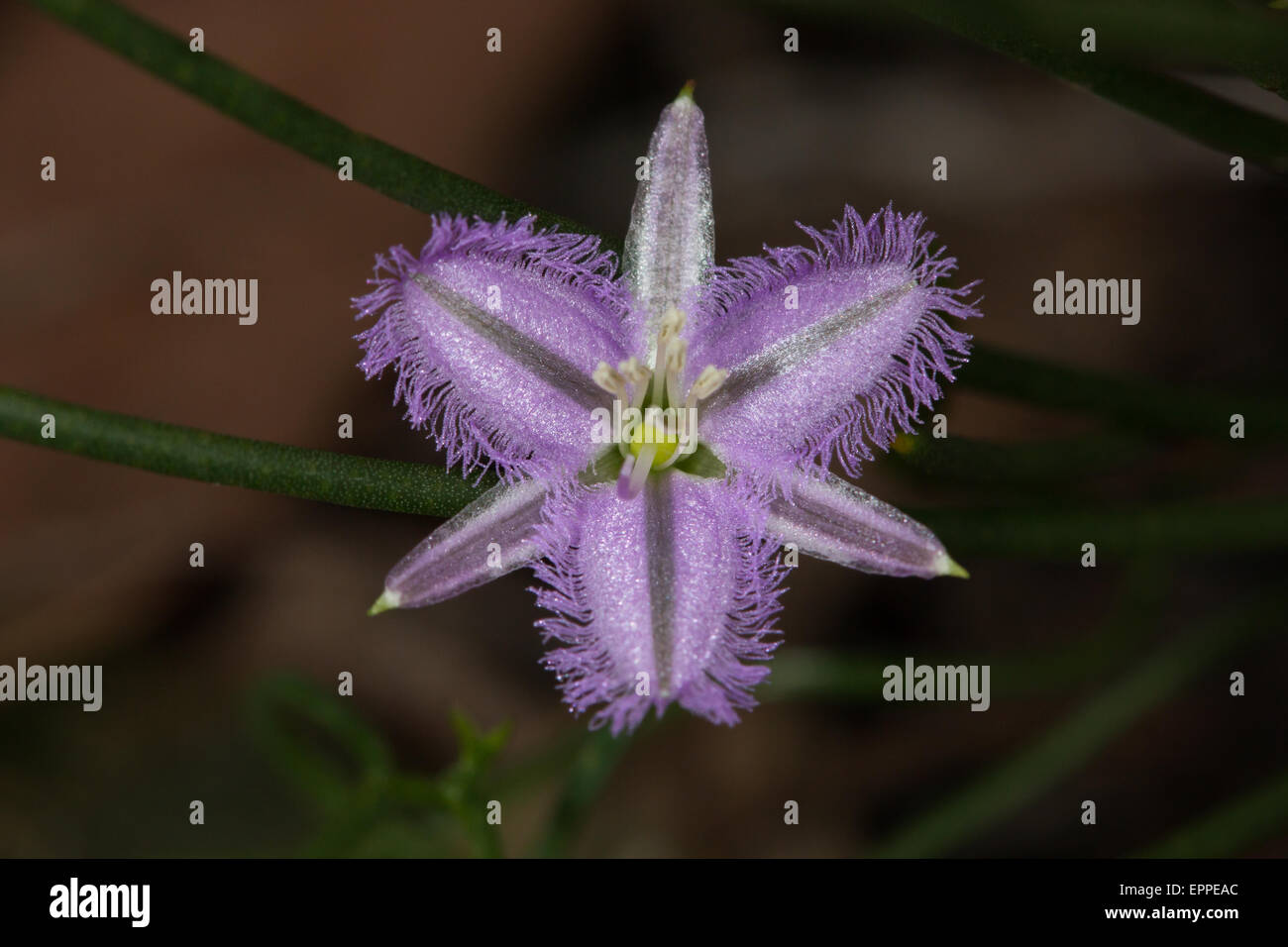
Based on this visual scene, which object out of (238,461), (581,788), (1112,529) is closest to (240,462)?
(238,461)

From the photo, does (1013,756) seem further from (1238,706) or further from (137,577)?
(137,577)

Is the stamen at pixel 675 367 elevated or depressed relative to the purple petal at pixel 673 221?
depressed

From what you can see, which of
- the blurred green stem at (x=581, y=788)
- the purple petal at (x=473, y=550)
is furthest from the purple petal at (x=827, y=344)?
the blurred green stem at (x=581, y=788)

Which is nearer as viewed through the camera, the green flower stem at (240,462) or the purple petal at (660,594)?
the purple petal at (660,594)

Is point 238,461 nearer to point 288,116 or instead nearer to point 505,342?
point 505,342

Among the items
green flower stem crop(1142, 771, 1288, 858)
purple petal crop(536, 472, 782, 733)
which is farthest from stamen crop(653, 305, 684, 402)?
green flower stem crop(1142, 771, 1288, 858)

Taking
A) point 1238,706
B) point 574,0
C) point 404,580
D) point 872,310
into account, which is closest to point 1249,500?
point 1238,706

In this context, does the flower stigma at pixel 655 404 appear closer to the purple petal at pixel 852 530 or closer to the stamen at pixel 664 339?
the stamen at pixel 664 339
